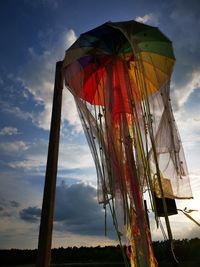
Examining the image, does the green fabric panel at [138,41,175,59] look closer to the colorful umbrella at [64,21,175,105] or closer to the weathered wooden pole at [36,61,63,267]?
the colorful umbrella at [64,21,175,105]

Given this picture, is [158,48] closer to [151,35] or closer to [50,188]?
[151,35]

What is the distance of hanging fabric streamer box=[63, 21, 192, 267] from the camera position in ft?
9.88

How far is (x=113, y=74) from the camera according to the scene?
12.8 ft

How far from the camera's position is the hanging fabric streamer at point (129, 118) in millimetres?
3012

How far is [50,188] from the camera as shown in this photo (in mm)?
3027

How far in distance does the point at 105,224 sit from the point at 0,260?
19.3 meters

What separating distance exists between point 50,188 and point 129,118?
152 centimetres

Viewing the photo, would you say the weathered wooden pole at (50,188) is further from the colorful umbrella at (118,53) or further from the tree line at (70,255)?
the tree line at (70,255)

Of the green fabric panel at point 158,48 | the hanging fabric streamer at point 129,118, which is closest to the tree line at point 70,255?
the hanging fabric streamer at point 129,118

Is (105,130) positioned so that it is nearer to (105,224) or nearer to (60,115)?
(60,115)

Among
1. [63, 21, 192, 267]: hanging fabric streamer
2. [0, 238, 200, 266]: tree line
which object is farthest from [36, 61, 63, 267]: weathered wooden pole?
[0, 238, 200, 266]: tree line

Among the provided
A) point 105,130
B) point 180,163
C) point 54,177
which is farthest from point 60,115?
point 180,163

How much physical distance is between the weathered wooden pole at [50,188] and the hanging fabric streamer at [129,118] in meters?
0.37

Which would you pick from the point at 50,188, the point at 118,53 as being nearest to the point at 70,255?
the point at 50,188
